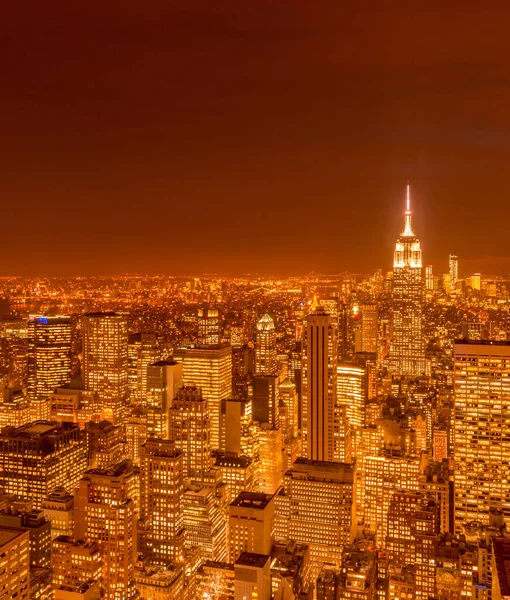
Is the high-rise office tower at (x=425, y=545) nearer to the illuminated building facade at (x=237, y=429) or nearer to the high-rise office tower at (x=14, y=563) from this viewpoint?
the illuminated building facade at (x=237, y=429)

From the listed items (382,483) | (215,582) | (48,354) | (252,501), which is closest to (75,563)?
(215,582)

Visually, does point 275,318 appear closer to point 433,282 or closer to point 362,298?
point 362,298

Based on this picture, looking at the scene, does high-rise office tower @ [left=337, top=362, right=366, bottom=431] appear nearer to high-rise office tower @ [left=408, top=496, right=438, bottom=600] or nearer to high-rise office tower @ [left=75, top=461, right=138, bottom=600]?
high-rise office tower @ [left=408, top=496, right=438, bottom=600]

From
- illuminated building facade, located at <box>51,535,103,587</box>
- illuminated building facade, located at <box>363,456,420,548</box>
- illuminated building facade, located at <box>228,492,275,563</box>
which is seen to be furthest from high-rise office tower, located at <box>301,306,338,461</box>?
illuminated building facade, located at <box>51,535,103,587</box>

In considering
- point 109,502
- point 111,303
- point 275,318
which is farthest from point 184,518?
point 275,318

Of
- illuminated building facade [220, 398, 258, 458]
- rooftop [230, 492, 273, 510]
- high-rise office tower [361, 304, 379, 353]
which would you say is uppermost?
high-rise office tower [361, 304, 379, 353]
